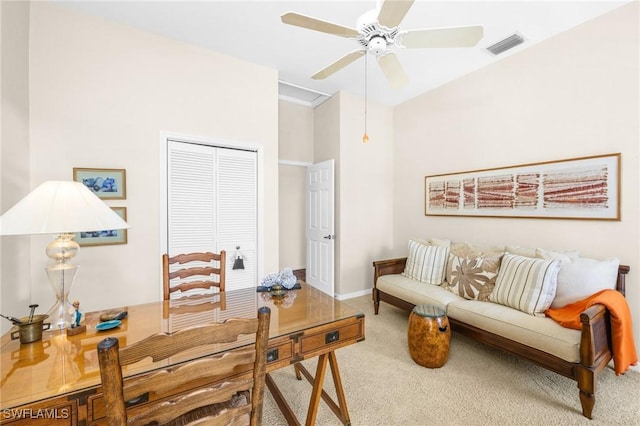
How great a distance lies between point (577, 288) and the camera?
2.17 metres

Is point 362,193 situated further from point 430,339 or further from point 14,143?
point 14,143

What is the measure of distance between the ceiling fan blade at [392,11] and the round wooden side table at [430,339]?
Result: 7.28 ft

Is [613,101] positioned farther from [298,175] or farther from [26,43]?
[26,43]

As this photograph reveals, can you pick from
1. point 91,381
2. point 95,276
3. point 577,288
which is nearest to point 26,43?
point 95,276

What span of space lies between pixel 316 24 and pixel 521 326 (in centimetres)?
265

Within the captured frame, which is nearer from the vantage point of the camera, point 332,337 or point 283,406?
point 332,337

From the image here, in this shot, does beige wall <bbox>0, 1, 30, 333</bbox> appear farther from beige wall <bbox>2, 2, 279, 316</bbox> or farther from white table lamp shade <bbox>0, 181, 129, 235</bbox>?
white table lamp shade <bbox>0, 181, 129, 235</bbox>

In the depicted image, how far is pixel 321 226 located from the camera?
430cm

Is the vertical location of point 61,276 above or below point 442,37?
below

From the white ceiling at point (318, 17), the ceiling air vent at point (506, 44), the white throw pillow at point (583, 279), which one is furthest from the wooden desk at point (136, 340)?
the ceiling air vent at point (506, 44)

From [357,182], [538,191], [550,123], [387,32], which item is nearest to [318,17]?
[387,32]

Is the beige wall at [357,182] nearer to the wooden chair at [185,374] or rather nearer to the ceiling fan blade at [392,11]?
the ceiling fan blade at [392,11]

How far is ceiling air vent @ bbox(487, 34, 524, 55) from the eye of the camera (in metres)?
2.71

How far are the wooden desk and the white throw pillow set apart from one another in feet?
6.27
